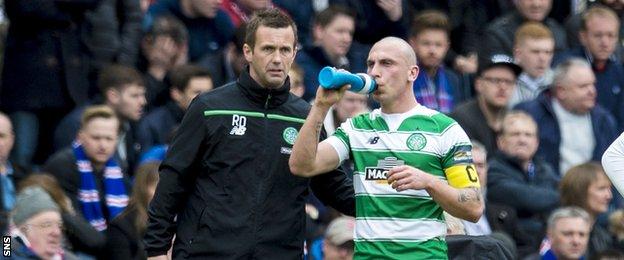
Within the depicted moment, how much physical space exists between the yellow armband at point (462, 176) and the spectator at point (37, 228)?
3.27m

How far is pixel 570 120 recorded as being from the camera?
44.5 feet

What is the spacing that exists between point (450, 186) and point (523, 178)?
539 cm

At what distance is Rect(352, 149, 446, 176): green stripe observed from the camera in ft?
23.9

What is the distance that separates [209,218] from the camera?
7.75 meters

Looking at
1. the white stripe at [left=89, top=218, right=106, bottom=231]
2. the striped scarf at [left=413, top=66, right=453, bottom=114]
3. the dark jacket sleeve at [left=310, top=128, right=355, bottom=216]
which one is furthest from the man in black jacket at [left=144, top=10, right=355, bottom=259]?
the striped scarf at [left=413, top=66, right=453, bottom=114]

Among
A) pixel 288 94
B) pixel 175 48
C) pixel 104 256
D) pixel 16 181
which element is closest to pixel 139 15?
pixel 175 48

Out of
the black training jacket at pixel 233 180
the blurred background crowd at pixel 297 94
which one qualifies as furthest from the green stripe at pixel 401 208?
the blurred background crowd at pixel 297 94

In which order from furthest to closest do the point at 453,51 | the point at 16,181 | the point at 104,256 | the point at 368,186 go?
the point at 453,51, the point at 16,181, the point at 104,256, the point at 368,186

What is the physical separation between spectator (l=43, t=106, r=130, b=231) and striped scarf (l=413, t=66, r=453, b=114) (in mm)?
3184

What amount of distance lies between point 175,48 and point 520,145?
3.00 m

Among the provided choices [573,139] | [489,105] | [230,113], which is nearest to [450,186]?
[230,113]

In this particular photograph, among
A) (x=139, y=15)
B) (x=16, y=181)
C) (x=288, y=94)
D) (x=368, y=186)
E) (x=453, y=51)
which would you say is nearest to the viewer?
(x=368, y=186)

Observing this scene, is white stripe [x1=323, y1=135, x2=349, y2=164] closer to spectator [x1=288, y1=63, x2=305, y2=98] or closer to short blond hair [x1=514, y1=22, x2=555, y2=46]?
spectator [x1=288, y1=63, x2=305, y2=98]

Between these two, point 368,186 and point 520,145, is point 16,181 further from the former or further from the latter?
point 368,186
